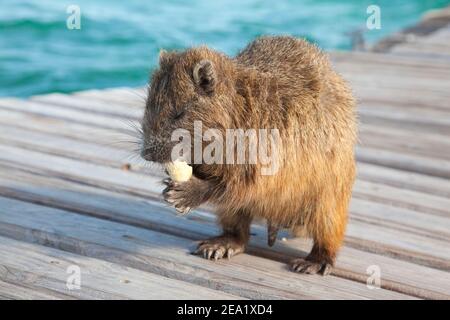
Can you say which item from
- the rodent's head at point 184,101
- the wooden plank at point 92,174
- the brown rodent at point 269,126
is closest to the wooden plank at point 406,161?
the wooden plank at point 92,174

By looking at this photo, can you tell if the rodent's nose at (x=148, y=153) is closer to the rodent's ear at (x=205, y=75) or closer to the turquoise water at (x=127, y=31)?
the rodent's ear at (x=205, y=75)

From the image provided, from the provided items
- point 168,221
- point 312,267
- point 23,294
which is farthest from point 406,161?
point 23,294

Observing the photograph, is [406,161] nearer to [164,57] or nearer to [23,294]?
[164,57]

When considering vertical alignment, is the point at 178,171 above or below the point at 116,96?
below

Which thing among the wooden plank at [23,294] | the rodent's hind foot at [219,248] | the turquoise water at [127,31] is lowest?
the wooden plank at [23,294]

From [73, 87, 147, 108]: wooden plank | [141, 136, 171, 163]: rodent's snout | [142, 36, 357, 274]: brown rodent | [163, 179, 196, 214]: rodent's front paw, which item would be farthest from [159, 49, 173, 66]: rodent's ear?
[73, 87, 147, 108]: wooden plank
